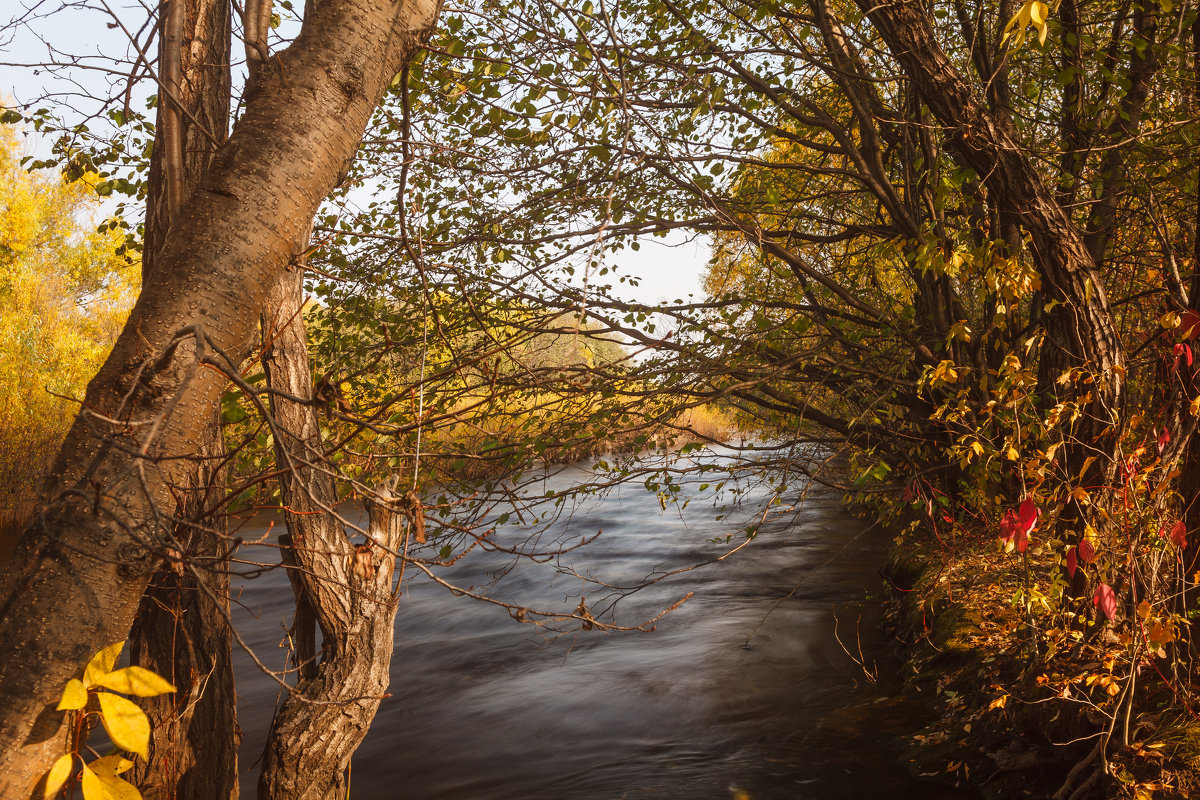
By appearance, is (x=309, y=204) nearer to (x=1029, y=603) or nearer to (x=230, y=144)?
(x=230, y=144)

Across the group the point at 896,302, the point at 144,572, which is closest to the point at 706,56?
the point at 896,302

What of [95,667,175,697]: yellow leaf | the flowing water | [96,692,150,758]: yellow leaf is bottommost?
the flowing water

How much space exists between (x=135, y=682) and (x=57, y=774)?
26cm

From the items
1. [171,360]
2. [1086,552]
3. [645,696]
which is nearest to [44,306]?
[645,696]

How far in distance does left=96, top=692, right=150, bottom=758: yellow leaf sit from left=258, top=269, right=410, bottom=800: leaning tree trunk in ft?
6.64

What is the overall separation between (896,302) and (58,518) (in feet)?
23.0

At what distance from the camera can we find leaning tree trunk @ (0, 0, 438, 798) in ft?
5.09

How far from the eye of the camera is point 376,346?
5.40 m

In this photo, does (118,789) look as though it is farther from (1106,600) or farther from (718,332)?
(718,332)

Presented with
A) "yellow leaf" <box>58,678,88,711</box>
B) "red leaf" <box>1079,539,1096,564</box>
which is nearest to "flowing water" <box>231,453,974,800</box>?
"red leaf" <box>1079,539,1096,564</box>

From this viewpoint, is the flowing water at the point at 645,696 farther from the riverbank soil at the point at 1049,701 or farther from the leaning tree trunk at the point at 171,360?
the leaning tree trunk at the point at 171,360

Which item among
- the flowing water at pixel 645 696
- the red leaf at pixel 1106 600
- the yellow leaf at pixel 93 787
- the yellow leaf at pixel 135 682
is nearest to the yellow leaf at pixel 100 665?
the yellow leaf at pixel 135 682

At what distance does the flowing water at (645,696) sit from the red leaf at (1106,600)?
75.9 inches

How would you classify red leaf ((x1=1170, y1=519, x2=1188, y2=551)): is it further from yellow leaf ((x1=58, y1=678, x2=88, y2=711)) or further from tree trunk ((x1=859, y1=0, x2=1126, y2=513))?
yellow leaf ((x1=58, y1=678, x2=88, y2=711))
